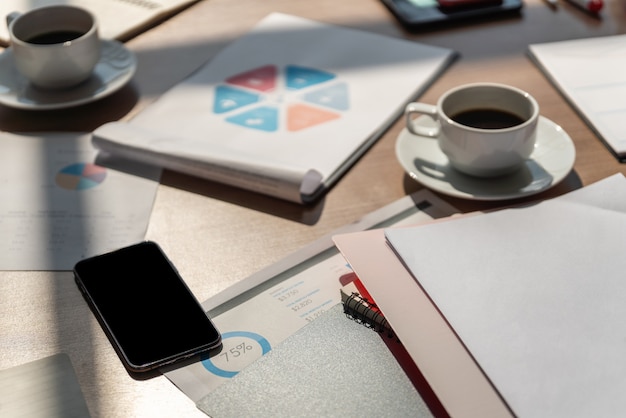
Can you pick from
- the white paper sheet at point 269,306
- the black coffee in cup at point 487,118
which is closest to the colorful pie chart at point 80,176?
the white paper sheet at point 269,306

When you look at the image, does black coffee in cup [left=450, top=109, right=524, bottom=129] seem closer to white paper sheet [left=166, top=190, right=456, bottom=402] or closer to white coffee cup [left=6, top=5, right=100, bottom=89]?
white paper sheet [left=166, top=190, right=456, bottom=402]

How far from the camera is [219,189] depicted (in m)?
0.83

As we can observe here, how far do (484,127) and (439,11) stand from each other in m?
A: 0.37

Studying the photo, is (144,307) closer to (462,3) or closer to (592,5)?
(462,3)

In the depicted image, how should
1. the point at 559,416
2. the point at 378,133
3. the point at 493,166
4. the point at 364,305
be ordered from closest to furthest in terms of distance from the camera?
the point at 559,416, the point at 364,305, the point at 493,166, the point at 378,133

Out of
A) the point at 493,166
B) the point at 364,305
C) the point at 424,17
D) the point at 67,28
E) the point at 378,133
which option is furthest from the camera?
the point at 424,17

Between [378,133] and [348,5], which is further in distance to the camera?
[348,5]

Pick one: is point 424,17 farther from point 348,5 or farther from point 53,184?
point 53,184

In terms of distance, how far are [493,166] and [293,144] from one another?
0.74 feet

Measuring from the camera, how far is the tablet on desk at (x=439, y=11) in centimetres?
110

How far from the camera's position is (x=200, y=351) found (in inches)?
24.7

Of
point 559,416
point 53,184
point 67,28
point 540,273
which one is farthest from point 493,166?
point 67,28

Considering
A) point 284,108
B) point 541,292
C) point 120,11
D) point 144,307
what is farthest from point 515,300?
point 120,11

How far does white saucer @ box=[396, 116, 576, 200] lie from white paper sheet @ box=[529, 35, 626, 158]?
0.07 metres
